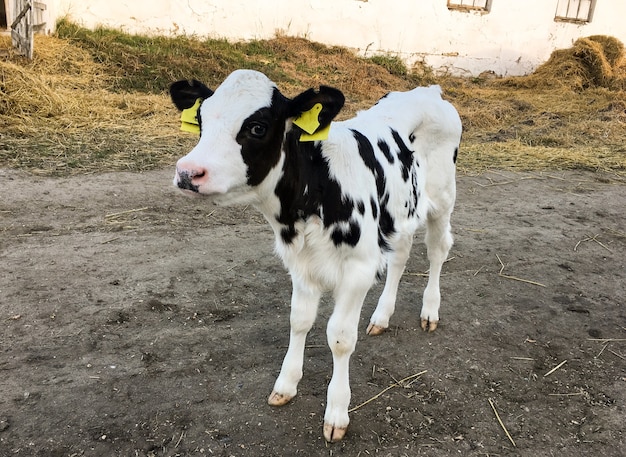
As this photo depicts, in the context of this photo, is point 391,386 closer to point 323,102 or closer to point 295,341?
point 295,341

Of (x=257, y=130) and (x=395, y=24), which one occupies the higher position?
(x=395, y=24)

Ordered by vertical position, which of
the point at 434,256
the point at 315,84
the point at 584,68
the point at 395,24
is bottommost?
the point at 434,256

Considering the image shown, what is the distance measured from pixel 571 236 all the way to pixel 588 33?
1304 centimetres

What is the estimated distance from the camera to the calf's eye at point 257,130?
2047 millimetres

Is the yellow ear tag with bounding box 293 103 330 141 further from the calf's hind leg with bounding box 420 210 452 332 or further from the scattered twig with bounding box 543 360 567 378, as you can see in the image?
the scattered twig with bounding box 543 360 567 378

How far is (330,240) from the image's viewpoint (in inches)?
92.5

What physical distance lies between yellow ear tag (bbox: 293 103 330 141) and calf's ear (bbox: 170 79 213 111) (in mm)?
514

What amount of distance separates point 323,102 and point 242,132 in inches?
13.9

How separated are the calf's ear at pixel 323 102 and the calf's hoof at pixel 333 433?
137 centimetres

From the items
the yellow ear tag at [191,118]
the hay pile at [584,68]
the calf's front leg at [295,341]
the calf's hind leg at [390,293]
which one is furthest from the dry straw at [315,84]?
the calf's front leg at [295,341]

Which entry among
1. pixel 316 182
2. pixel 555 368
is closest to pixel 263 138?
pixel 316 182

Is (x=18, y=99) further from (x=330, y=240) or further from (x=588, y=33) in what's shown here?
(x=588, y=33)

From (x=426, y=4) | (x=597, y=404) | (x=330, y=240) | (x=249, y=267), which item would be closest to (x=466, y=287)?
(x=597, y=404)

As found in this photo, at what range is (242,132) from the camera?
6.65 ft
